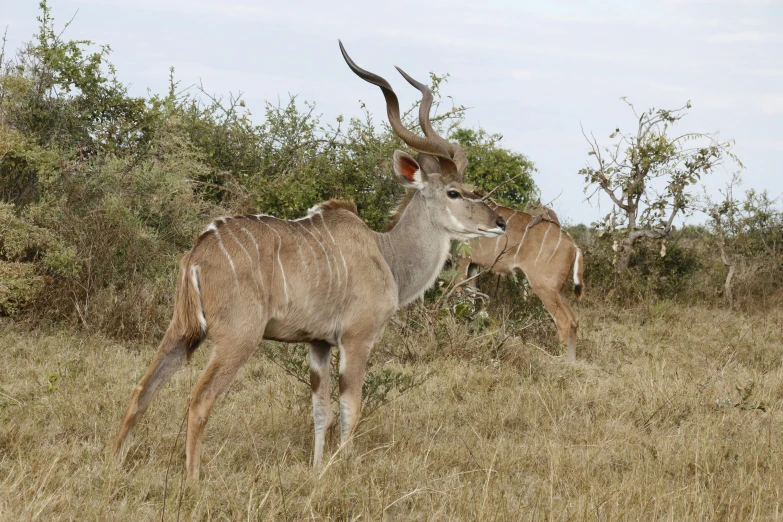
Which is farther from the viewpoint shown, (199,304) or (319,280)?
(319,280)

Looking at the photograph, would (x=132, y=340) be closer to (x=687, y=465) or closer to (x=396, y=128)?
(x=396, y=128)

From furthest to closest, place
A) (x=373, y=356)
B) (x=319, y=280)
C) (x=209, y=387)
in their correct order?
(x=373, y=356) < (x=319, y=280) < (x=209, y=387)

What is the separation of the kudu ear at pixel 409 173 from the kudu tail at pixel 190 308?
1309 millimetres

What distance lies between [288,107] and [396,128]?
15.1ft

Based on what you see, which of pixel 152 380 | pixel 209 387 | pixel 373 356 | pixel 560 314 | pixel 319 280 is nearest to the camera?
pixel 209 387

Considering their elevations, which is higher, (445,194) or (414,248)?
(445,194)

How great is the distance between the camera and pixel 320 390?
386cm

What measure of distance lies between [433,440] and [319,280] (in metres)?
0.89

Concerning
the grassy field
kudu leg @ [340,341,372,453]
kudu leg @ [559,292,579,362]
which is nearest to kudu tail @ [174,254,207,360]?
the grassy field

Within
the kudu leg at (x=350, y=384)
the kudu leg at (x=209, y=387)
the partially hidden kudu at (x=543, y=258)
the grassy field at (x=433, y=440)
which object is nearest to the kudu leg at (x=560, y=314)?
the partially hidden kudu at (x=543, y=258)

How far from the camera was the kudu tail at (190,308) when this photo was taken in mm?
3291

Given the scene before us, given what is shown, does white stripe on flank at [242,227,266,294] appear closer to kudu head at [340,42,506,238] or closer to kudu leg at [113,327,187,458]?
kudu leg at [113,327,187,458]

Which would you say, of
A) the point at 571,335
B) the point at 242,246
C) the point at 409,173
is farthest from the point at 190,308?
the point at 571,335

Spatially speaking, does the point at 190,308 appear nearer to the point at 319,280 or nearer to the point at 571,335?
the point at 319,280
